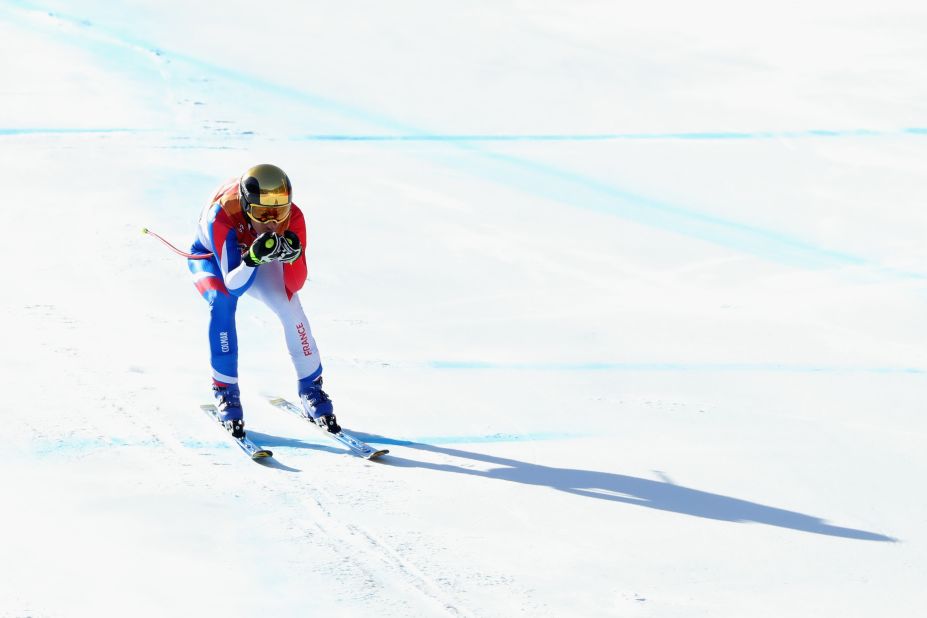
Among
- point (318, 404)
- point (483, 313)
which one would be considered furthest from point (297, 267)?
point (483, 313)

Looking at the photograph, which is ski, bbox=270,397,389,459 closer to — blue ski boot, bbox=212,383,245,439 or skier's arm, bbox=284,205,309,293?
blue ski boot, bbox=212,383,245,439

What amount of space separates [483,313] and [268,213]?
2567mm

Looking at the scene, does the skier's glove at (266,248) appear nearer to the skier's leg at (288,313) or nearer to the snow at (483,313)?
the skier's leg at (288,313)

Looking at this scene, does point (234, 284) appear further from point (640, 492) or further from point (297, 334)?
point (640, 492)

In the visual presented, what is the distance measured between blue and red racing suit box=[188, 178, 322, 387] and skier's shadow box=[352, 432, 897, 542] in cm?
69

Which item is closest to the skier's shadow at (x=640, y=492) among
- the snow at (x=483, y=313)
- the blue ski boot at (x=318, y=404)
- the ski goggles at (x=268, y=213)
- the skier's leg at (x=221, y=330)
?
the snow at (x=483, y=313)

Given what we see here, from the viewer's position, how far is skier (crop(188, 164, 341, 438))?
6.14 meters

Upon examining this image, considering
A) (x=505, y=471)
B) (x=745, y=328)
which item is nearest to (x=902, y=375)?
(x=745, y=328)

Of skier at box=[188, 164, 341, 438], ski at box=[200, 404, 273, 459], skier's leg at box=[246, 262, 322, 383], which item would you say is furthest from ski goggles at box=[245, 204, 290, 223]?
ski at box=[200, 404, 273, 459]

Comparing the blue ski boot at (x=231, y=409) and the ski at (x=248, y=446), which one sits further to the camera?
the blue ski boot at (x=231, y=409)

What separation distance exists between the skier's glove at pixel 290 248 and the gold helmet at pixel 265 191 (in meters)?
0.13

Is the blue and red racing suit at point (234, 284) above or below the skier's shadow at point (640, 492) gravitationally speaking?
above

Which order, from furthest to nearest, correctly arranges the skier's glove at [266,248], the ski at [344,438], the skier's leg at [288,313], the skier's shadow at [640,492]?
the skier's leg at [288,313]
the ski at [344,438]
the skier's glove at [266,248]
the skier's shadow at [640,492]

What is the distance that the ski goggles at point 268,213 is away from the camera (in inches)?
240
